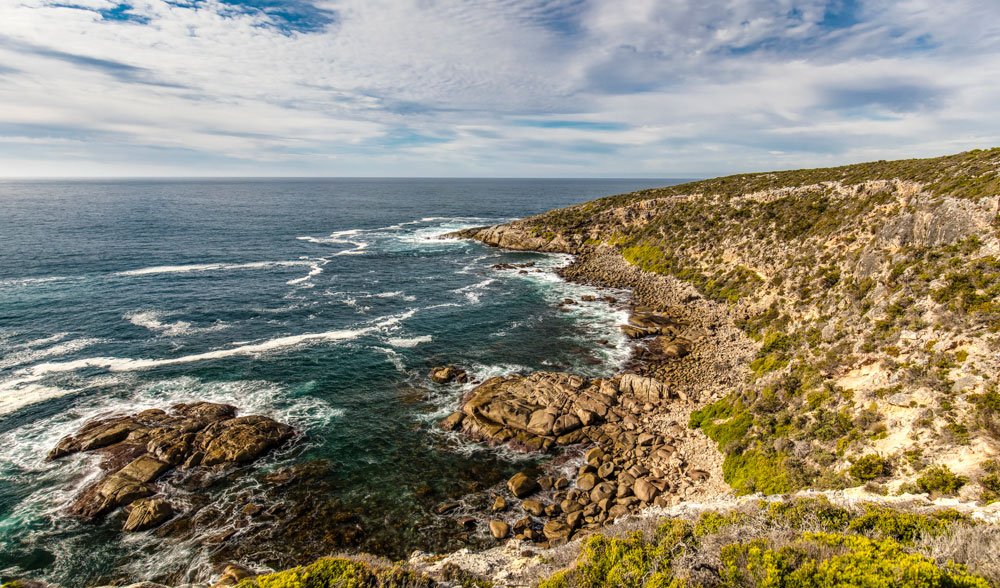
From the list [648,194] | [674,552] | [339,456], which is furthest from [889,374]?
[648,194]

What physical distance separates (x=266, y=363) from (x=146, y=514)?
23.0 metres

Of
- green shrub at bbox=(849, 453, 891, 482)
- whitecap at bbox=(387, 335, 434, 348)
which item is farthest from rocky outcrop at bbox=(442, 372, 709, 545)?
whitecap at bbox=(387, 335, 434, 348)

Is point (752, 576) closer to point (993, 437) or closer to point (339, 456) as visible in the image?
point (993, 437)

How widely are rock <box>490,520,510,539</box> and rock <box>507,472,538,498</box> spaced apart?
3.21m

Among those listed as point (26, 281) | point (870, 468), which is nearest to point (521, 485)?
point (870, 468)

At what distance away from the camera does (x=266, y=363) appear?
166ft

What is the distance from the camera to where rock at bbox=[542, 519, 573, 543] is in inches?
1109

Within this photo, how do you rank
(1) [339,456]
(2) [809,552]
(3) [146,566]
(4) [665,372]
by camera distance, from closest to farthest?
1. (2) [809,552]
2. (3) [146,566]
3. (1) [339,456]
4. (4) [665,372]

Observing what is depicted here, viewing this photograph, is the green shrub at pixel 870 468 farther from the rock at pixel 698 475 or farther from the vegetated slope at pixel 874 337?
the rock at pixel 698 475

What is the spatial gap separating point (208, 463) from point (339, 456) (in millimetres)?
9975

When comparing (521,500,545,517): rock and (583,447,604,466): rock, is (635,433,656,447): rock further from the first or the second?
(521,500,545,517): rock

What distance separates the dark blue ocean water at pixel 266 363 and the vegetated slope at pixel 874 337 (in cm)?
1753

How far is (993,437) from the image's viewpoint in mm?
23750

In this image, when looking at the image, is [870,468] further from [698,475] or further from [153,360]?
[153,360]
